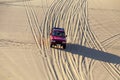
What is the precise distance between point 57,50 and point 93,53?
3.27m

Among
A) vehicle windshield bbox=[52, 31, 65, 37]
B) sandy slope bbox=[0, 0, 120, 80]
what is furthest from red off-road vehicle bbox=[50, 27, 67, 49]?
sandy slope bbox=[0, 0, 120, 80]

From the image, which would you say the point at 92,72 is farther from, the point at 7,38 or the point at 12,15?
the point at 12,15

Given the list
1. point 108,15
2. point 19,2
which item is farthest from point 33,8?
point 108,15

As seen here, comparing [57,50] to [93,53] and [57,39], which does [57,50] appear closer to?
[57,39]

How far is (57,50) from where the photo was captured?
110 ft

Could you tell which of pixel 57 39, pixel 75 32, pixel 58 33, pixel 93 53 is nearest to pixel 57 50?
pixel 57 39

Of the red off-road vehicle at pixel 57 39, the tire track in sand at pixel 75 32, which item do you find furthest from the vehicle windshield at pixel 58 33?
the tire track in sand at pixel 75 32

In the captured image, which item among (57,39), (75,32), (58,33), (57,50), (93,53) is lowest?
(93,53)

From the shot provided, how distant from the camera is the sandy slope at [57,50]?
29.8 metres

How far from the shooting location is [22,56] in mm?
31672

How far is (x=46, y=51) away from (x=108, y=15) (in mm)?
14786

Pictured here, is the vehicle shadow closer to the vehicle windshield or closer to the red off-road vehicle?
the red off-road vehicle

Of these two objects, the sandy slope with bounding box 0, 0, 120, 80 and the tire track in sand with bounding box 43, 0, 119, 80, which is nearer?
the sandy slope with bounding box 0, 0, 120, 80

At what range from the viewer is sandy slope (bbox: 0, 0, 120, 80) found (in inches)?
1171
